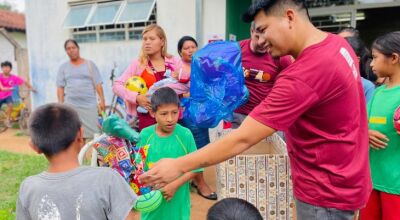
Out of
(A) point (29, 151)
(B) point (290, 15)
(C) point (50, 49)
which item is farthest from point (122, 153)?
(C) point (50, 49)

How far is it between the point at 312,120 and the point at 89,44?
7081mm

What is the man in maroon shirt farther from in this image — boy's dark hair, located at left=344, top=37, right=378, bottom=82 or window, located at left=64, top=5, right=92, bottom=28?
window, located at left=64, top=5, right=92, bottom=28

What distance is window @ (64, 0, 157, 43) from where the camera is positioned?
22.3 ft

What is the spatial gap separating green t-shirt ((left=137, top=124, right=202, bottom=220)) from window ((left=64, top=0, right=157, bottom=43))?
4.58 m

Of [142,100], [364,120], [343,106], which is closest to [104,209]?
[343,106]

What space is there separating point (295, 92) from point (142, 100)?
1.83 meters

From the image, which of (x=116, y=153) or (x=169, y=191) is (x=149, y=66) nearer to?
(x=169, y=191)

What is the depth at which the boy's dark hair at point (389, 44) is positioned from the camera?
81.4 inches

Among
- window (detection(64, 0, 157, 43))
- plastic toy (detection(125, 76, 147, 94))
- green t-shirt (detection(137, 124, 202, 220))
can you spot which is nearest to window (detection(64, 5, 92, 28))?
window (detection(64, 0, 157, 43))

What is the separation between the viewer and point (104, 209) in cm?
140

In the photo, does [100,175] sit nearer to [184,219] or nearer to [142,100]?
[184,219]

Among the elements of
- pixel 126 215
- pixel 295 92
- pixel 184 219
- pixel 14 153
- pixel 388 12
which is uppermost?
pixel 388 12

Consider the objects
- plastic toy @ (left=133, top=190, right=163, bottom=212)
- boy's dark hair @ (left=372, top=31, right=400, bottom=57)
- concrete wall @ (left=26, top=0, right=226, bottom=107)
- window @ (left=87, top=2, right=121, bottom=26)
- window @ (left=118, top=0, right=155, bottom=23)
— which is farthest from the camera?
window @ (left=87, top=2, right=121, bottom=26)

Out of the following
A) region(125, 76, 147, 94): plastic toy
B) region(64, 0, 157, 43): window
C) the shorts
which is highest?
region(64, 0, 157, 43): window
